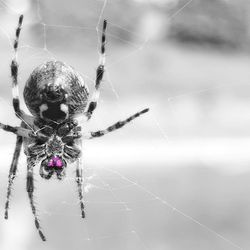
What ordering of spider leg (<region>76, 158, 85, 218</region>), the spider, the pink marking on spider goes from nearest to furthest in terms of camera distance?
the spider, the pink marking on spider, spider leg (<region>76, 158, 85, 218</region>)

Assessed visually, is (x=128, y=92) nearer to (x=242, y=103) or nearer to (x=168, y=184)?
(x=242, y=103)

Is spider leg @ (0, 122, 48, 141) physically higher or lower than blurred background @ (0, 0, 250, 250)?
lower

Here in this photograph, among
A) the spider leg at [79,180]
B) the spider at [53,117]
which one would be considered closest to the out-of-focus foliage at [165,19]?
the spider leg at [79,180]

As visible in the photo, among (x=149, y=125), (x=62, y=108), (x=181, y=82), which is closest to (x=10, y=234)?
(x=149, y=125)

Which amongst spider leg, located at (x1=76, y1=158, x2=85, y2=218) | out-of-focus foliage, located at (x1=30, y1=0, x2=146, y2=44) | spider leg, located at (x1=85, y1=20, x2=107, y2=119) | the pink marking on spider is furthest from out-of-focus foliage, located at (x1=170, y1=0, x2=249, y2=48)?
the pink marking on spider

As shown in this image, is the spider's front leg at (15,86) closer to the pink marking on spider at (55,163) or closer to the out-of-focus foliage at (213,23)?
the pink marking on spider at (55,163)

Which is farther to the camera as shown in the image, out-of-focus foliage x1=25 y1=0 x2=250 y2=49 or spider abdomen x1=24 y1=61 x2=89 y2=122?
out-of-focus foliage x1=25 y1=0 x2=250 y2=49

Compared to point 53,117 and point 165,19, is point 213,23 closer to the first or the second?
point 165,19

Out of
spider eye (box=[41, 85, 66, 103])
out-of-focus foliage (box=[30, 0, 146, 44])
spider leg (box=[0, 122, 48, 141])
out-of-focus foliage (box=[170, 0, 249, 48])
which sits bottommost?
spider leg (box=[0, 122, 48, 141])

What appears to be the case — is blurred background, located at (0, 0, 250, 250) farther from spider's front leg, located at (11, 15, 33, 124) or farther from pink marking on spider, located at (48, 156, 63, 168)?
spider's front leg, located at (11, 15, 33, 124)
